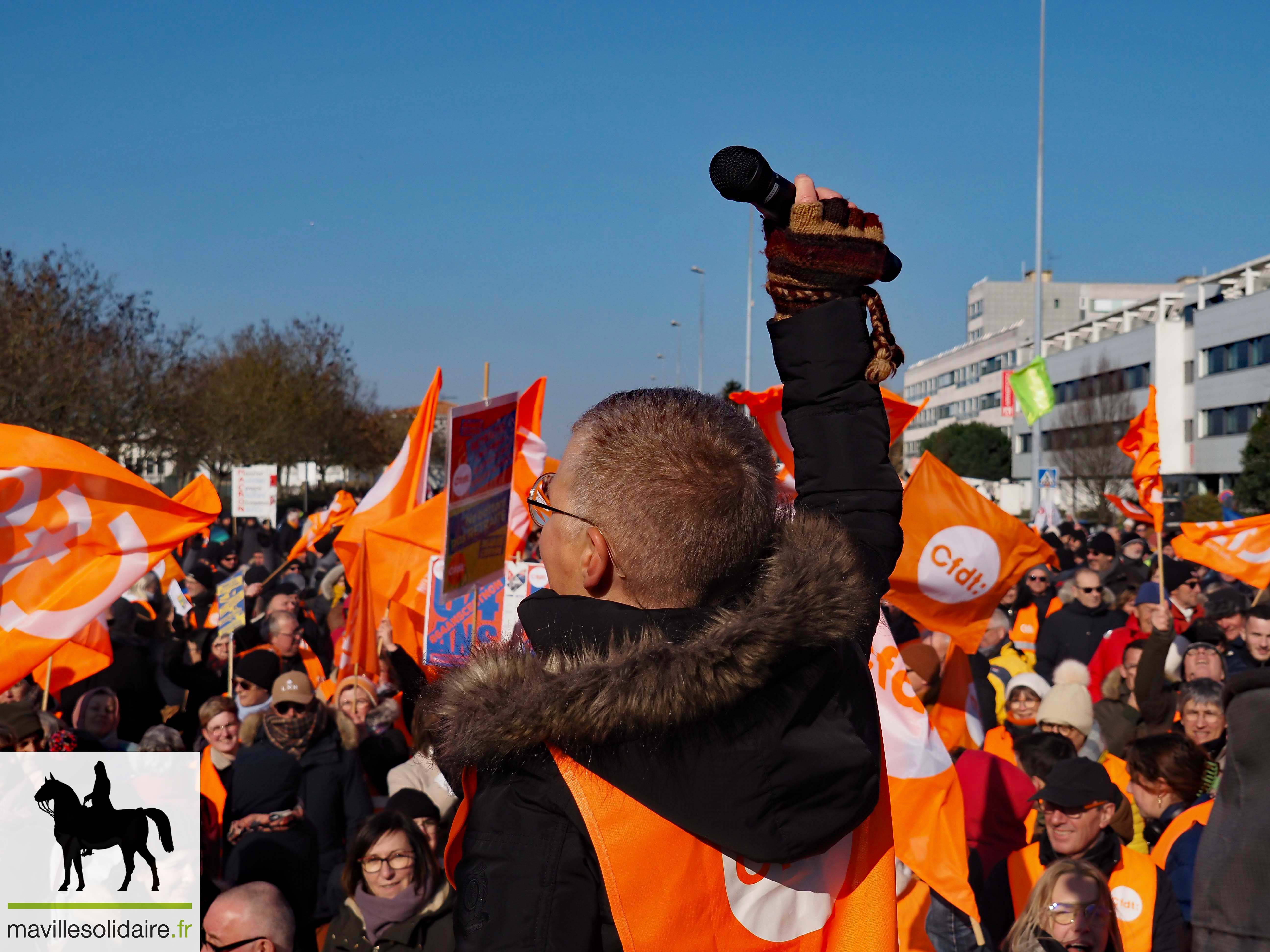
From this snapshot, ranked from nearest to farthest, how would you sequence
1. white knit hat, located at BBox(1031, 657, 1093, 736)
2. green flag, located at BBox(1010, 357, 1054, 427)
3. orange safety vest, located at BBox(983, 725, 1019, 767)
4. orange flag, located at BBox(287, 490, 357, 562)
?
white knit hat, located at BBox(1031, 657, 1093, 736)
orange safety vest, located at BBox(983, 725, 1019, 767)
orange flag, located at BBox(287, 490, 357, 562)
green flag, located at BBox(1010, 357, 1054, 427)

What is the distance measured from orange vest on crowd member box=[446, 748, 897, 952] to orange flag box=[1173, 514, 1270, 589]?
7922mm

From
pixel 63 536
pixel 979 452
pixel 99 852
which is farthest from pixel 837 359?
pixel 979 452

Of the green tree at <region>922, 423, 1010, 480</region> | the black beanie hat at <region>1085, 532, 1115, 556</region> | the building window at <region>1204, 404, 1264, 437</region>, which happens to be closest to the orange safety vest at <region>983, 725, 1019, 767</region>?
the black beanie hat at <region>1085, 532, 1115, 556</region>

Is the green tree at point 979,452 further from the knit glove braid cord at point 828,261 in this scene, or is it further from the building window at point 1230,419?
the knit glove braid cord at point 828,261

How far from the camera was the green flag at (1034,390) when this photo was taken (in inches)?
894

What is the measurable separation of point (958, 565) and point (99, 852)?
5.10m

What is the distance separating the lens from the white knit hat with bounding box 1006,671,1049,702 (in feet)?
22.9

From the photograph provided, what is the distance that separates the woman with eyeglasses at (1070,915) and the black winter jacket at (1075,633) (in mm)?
6340

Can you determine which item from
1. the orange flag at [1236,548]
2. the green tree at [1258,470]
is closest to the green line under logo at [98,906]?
the orange flag at [1236,548]

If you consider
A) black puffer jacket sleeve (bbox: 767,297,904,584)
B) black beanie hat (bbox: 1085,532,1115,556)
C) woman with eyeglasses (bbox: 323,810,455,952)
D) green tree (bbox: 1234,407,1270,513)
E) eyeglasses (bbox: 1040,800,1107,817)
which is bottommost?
woman with eyeglasses (bbox: 323,810,455,952)

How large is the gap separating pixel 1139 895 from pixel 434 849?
2.61 metres

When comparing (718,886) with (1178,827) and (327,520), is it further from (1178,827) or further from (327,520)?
(327,520)

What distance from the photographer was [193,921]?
3213mm

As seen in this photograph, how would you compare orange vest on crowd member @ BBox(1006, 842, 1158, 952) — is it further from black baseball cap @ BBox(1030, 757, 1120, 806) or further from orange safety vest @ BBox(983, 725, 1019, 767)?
orange safety vest @ BBox(983, 725, 1019, 767)
